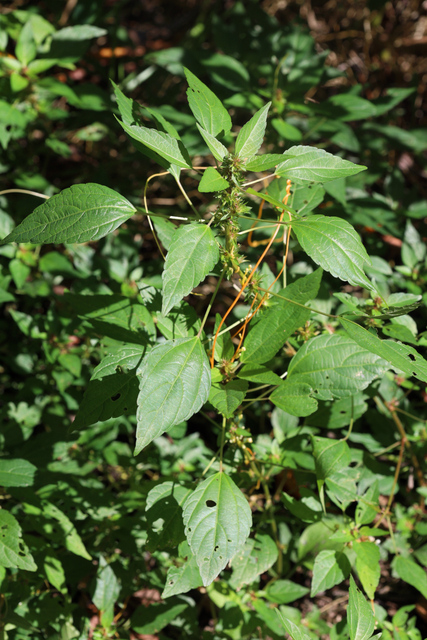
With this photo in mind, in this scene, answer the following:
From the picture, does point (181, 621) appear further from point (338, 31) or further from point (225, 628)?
point (338, 31)

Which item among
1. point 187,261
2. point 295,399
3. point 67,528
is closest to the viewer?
point 187,261

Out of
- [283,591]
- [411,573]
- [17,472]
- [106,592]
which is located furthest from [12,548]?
[411,573]

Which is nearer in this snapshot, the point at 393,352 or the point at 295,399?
the point at 393,352

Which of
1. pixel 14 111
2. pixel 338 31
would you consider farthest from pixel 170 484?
pixel 338 31

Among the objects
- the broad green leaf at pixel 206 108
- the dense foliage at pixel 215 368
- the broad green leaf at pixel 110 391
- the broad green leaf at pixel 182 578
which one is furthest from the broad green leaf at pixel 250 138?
the broad green leaf at pixel 182 578

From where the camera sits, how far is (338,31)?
3713 mm

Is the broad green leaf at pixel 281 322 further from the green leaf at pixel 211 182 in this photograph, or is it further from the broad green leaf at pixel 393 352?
the green leaf at pixel 211 182

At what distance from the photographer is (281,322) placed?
1490mm

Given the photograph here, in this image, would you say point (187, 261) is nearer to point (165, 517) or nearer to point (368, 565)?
point (165, 517)

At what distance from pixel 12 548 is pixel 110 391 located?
0.66 m

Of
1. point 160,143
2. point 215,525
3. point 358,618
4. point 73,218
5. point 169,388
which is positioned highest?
point 160,143

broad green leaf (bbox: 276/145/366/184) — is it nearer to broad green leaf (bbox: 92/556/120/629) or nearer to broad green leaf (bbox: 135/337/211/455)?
broad green leaf (bbox: 135/337/211/455)

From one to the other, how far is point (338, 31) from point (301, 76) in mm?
1594

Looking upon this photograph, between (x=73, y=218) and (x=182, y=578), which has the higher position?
(x=73, y=218)
